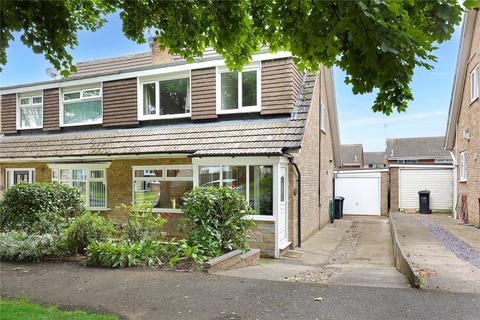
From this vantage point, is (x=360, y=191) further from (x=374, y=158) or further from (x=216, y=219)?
(x=374, y=158)

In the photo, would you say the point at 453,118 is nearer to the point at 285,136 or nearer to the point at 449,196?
the point at 449,196

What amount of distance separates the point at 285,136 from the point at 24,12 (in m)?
7.16

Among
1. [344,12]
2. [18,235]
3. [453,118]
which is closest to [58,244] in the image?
[18,235]

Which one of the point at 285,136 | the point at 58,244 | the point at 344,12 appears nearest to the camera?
the point at 344,12

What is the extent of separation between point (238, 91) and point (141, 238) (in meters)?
5.75

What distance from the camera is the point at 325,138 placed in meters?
16.7

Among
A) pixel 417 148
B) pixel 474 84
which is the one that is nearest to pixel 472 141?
pixel 474 84

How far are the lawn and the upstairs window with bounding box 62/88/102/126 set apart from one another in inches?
401

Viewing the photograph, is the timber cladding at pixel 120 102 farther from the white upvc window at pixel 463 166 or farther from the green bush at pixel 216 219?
the white upvc window at pixel 463 166

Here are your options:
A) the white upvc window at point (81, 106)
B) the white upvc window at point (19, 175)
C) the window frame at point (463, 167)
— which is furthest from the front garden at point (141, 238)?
the window frame at point (463, 167)

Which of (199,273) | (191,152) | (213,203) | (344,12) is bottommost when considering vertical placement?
(199,273)

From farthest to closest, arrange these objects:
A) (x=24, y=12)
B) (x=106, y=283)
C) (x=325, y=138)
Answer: (x=325, y=138)
(x=106, y=283)
(x=24, y=12)

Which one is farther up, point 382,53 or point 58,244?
point 382,53

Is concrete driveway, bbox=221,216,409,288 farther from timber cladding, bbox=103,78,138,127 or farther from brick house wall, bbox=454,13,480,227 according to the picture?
timber cladding, bbox=103,78,138,127
